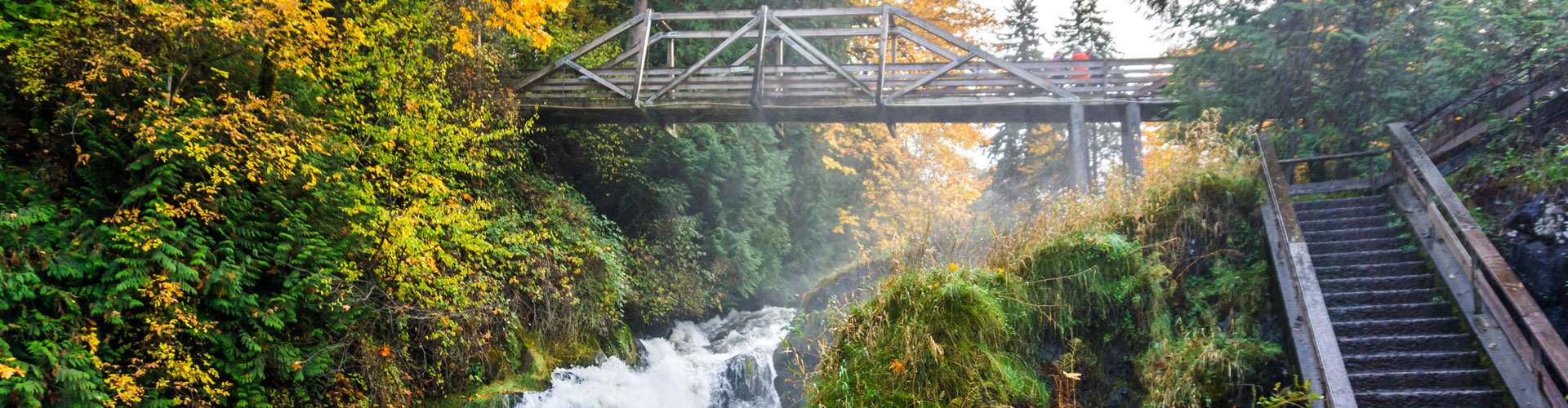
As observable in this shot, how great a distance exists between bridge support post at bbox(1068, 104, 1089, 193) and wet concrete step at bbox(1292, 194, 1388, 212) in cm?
382

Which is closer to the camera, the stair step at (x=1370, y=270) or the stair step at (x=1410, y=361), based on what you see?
the stair step at (x=1410, y=361)

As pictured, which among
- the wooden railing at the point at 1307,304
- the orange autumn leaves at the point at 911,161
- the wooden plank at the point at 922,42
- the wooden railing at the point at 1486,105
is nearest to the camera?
the wooden railing at the point at 1307,304

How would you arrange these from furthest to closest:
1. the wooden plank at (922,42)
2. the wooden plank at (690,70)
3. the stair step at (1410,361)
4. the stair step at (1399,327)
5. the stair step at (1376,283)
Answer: the wooden plank at (922,42), the wooden plank at (690,70), the stair step at (1376,283), the stair step at (1399,327), the stair step at (1410,361)

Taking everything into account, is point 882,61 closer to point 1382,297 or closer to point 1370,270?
point 1370,270

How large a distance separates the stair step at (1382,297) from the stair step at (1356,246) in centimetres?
70

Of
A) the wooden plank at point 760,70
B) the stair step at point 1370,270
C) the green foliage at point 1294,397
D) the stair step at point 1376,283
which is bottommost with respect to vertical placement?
the green foliage at point 1294,397

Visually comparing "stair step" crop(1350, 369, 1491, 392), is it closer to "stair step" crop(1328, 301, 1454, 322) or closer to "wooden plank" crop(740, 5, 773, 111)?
"stair step" crop(1328, 301, 1454, 322)

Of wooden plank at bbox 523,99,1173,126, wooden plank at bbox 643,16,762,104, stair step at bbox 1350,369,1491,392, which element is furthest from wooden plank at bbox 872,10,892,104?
stair step at bbox 1350,369,1491,392

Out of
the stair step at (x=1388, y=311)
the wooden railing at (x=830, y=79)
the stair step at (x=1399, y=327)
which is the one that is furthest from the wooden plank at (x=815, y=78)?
the stair step at (x=1399, y=327)

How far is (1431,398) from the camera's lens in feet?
15.9

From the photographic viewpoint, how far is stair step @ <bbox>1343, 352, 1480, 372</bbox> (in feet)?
16.8

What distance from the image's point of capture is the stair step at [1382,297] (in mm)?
5801

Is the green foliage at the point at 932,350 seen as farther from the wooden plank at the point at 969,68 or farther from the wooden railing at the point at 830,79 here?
the wooden plank at the point at 969,68

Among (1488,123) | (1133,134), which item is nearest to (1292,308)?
(1488,123)
